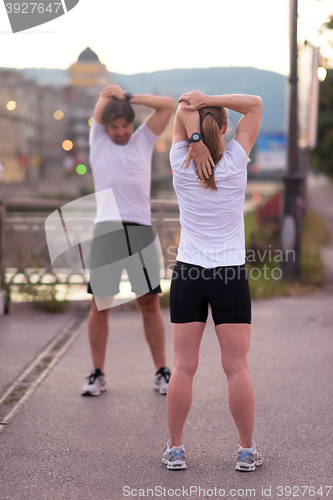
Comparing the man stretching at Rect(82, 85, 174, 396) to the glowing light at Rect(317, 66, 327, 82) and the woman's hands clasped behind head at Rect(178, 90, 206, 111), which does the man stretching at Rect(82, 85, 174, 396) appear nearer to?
the woman's hands clasped behind head at Rect(178, 90, 206, 111)

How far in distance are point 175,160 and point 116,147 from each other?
131 cm

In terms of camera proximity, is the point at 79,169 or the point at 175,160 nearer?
the point at 175,160

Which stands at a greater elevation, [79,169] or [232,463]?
[79,169]

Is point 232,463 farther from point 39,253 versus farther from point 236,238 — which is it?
point 39,253

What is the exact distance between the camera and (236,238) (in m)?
2.94

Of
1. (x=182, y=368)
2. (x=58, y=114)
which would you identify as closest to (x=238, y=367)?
(x=182, y=368)

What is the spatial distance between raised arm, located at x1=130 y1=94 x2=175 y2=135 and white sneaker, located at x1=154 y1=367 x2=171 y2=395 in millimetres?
1736

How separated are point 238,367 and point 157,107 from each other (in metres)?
2.01

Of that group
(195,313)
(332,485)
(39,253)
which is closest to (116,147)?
(195,313)

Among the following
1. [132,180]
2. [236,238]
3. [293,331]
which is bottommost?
[293,331]

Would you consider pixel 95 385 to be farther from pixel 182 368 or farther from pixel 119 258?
pixel 182 368

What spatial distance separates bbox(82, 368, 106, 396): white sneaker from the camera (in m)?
4.25

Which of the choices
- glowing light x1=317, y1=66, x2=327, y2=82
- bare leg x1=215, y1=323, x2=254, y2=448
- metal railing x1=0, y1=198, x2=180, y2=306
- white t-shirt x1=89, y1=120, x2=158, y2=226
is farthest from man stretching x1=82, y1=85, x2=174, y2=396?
glowing light x1=317, y1=66, x2=327, y2=82

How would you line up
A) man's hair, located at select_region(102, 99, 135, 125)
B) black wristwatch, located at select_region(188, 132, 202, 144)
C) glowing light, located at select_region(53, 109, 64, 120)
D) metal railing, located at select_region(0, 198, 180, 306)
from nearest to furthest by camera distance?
1. black wristwatch, located at select_region(188, 132, 202, 144)
2. man's hair, located at select_region(102, 99, 135, 125)
3. metal railing, located at select_region(0, 198, 180, 306)
4. glowing light, located at select_region(53, 109, 64, 120)
